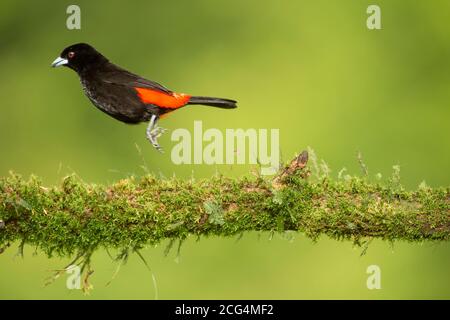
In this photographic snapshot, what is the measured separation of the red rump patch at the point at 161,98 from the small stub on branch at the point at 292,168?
1.13 m

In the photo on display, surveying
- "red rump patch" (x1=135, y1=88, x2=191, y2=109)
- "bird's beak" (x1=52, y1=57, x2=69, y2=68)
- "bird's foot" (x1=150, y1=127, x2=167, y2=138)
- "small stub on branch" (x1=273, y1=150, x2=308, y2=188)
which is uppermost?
"bird's beak" (x1=52, y1=57, x2=69, y2=68)

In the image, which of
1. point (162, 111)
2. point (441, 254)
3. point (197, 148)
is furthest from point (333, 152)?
point (162, 111)

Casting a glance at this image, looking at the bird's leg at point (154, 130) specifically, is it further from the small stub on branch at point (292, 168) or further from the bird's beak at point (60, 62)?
the small stub on branch at point (292, 168)

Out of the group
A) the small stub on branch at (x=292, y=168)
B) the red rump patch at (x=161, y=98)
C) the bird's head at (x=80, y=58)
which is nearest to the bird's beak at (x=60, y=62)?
the bird's head at (x=80, y=58)

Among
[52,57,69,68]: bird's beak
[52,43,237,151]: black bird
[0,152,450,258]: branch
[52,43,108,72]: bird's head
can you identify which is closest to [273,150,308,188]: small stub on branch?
[0,152,450,258]: branch

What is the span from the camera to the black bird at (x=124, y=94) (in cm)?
479

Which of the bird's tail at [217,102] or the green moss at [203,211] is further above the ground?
the bird's tail at [217,102]

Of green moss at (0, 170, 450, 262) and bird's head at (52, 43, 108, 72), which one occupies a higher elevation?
bird's head at (52, 43, 108, 72)

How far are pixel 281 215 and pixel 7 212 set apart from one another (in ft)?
4.13

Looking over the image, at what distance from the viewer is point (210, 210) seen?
13.0ft

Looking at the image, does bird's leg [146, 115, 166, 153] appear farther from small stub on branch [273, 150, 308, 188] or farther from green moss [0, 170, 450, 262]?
small stub on branch [273, 150, 308, 188]

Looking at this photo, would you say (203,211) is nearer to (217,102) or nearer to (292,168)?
(292,168)

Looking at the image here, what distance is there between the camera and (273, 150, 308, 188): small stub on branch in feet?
13.1

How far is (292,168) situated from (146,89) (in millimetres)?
1195
